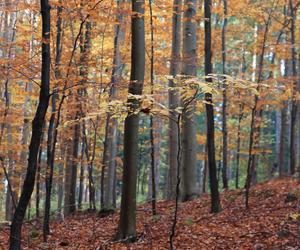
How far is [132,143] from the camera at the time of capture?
751 cm

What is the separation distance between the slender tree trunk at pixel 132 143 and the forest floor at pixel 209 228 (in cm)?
40

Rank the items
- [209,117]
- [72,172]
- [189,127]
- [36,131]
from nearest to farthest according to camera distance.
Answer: [36,131] → [209,117] → [189,127] → [72,172]

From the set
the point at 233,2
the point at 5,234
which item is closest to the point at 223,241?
the point at 5,234

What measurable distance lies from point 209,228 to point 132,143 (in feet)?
8.63

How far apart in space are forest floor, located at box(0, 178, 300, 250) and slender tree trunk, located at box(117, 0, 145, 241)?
1.31 feet

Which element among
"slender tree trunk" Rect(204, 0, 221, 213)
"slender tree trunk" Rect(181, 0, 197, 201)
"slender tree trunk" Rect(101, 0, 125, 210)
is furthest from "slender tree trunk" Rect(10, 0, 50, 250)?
"slender tree trunk" Rect(101, 0, 125, 210)

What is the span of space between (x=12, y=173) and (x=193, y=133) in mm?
8809

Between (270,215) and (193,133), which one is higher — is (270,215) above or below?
below

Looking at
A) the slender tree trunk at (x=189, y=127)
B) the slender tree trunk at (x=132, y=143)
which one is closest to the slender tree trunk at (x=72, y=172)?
Answer: the slender tree trunk at (x=189, y=127)

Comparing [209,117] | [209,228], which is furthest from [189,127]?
[209,228]

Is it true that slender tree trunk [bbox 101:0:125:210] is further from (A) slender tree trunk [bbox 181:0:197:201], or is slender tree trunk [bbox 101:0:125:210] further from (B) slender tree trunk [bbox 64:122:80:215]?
(A) slender tree trunk [bbox 181:0:197:201]

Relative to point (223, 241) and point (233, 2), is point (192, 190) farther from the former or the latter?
point (233, 2)

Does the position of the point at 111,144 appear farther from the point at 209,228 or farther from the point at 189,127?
the point at 209,228

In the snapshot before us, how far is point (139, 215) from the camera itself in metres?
11.0
